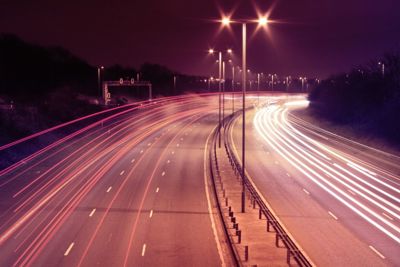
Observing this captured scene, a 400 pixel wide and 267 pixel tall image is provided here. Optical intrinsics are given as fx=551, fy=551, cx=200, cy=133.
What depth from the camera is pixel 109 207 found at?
31750 millimetres

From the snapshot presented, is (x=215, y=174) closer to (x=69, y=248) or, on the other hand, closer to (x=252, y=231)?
(x=252, y=231)

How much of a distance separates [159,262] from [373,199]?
18.4 meters

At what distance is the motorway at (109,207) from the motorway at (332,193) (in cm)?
459

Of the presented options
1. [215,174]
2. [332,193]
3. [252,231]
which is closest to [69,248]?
[252,231]

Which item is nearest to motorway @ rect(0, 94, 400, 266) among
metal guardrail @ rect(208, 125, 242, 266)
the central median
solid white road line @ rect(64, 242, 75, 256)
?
solid white road line @ rect(64, 242, 75, 256)

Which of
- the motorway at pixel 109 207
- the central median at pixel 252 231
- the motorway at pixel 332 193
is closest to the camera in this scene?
the central median at pixel 252 231

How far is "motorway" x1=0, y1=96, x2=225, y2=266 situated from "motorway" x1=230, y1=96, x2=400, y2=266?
4592 millimetres

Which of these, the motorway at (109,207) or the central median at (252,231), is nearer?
the central median at (252,231)

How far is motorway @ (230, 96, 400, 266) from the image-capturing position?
2420 cm

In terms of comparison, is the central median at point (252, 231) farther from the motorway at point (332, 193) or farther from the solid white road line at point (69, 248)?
the solid white road line at point (69, 248)

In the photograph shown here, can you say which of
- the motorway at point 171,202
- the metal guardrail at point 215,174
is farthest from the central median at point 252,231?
the motorway at point 171,202

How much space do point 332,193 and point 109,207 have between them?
14.9 metres

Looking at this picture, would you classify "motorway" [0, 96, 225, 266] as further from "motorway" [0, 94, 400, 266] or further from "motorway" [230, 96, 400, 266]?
"motorway" [230, 96, 400, 266]

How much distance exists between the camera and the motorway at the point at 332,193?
79.4 feet
